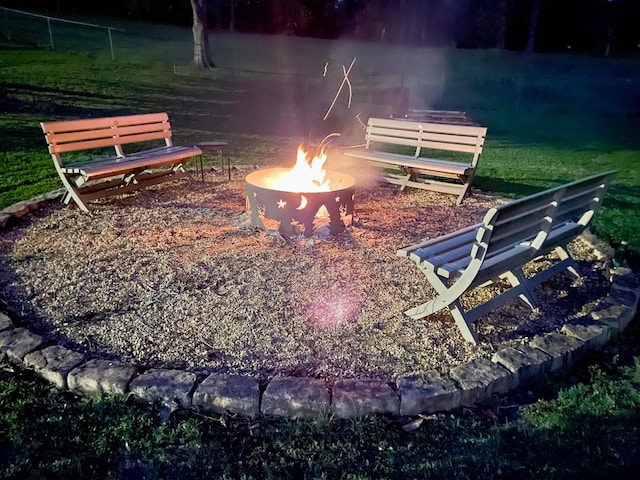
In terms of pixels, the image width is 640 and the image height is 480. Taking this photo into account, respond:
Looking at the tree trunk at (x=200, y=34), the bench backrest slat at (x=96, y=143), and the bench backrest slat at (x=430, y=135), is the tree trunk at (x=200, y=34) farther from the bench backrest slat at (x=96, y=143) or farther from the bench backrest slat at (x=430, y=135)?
the bench backrest slat at (x=430, y=135)

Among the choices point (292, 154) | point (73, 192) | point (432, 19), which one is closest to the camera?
point (73, 192)

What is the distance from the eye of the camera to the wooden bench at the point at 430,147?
6406 millimetres

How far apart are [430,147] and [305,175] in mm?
2293

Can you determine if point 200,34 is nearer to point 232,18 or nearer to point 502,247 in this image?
point 232,18

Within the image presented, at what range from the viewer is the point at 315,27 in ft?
98.8

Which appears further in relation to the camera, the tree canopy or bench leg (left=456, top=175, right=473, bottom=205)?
the tree canopy

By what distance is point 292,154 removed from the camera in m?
9.09

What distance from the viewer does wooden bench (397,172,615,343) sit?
3.10 meters

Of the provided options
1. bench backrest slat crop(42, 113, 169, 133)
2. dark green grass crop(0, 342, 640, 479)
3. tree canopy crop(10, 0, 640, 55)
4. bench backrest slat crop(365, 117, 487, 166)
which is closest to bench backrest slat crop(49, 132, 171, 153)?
bench backrest slat crop(42, 113, 169, 133)

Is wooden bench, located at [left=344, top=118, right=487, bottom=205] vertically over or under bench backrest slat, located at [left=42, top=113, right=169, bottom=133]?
→ under

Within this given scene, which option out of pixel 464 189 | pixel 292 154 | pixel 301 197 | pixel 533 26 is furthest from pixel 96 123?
pixel 533 26

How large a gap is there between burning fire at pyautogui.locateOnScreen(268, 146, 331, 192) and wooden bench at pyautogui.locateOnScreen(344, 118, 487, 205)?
136cm

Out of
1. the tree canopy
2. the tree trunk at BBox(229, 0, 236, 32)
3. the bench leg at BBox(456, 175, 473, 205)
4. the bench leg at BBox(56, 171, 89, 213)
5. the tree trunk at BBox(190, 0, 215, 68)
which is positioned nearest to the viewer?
the bench leg at BBox(56, 171, 89, 213)

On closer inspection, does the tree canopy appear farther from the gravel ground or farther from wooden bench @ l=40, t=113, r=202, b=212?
the gravel ground
